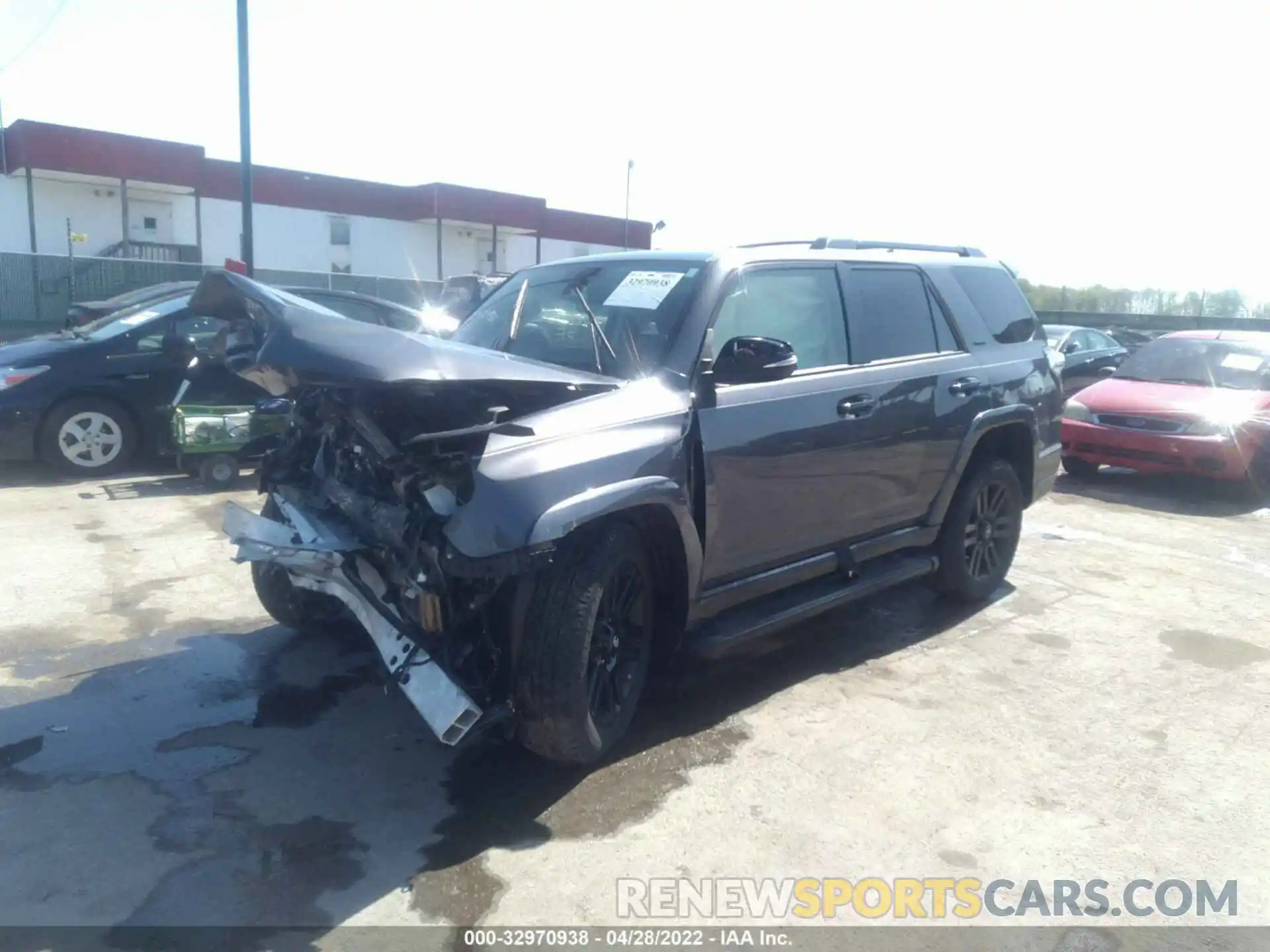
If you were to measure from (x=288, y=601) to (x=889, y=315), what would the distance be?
3.29m

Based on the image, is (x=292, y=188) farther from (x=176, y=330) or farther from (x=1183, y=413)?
(x=1183, y=413)

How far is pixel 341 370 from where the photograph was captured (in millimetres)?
3180

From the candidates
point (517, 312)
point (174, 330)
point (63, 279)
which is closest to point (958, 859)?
point (517, 312)

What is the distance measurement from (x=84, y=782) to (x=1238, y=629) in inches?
229

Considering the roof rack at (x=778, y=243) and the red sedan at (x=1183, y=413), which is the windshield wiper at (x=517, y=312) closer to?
the roof rack at (x=778, y=243)

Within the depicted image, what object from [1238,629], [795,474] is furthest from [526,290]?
[1238,629]

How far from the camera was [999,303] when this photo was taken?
20.0 feet

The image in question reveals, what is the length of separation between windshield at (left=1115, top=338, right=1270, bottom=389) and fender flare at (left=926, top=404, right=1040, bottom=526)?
19.5 feet

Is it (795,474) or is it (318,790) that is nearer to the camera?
(318,790)

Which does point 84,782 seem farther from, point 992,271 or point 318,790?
point 992,271

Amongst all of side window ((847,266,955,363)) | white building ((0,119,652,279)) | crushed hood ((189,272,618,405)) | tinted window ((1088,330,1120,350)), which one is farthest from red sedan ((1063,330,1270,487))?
white building ((0,119,652,279))

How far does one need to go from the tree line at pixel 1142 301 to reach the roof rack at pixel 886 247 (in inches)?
938

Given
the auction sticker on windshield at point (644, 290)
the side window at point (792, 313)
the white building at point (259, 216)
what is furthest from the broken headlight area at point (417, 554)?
the white building at point (259, 216)

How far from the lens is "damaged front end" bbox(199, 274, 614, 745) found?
10.5 ft
